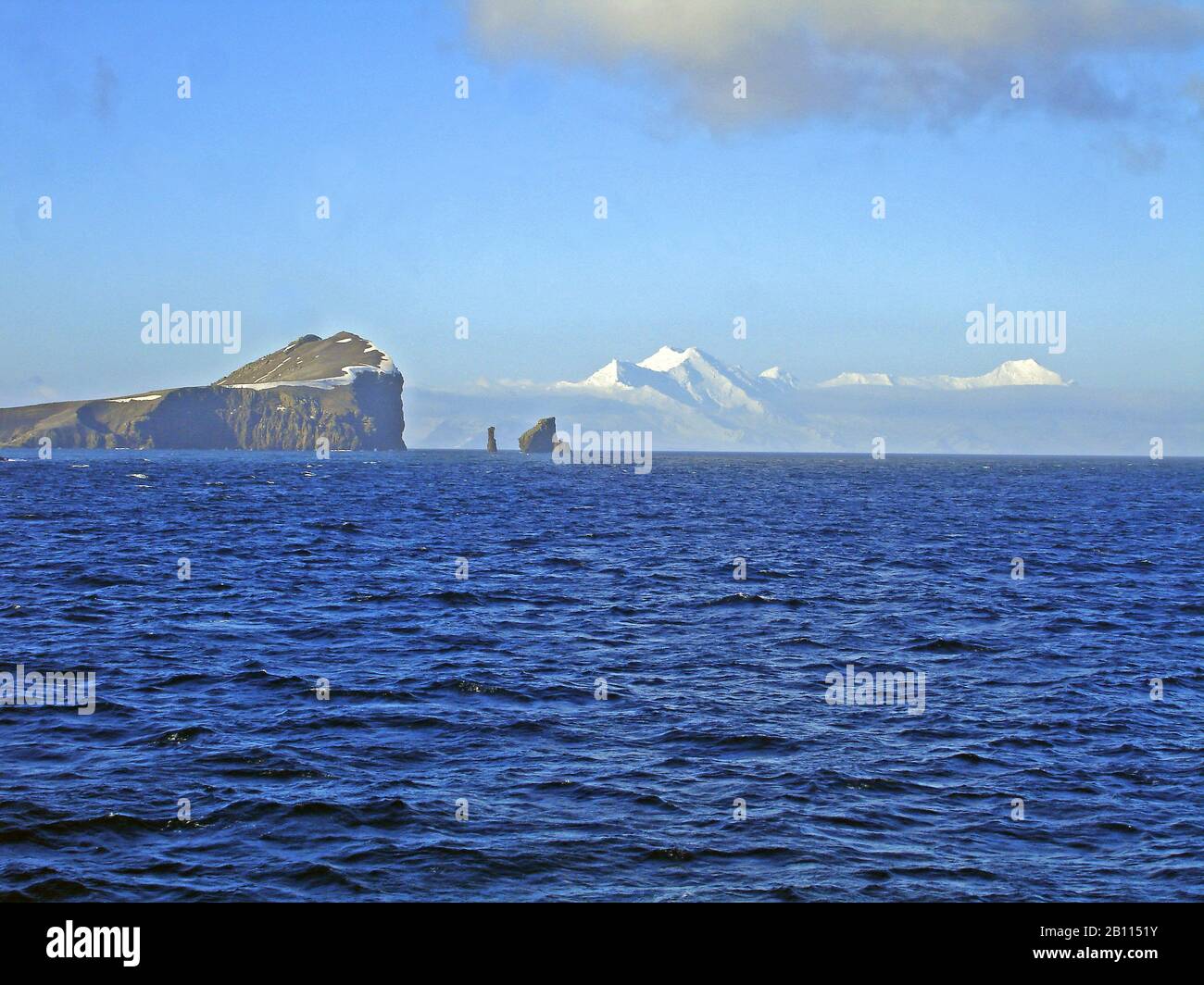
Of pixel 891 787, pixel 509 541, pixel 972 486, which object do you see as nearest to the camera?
pixel 891 787

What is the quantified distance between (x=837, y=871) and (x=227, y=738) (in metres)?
11.5

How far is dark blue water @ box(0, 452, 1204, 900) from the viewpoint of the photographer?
47.3 ft

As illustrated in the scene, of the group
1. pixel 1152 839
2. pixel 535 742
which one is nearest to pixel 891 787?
pixel 1152 839

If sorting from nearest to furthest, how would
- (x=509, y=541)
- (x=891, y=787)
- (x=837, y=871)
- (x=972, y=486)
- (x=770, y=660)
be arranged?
1. (x=837, y=871)
2. (x=891, y=787)
3. (x=770, y=660)
4. (x=509, y=541)
5. (x=972, y=486)

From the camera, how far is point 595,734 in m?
20.8

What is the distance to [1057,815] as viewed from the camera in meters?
16.8

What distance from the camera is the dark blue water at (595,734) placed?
47.3 ft
